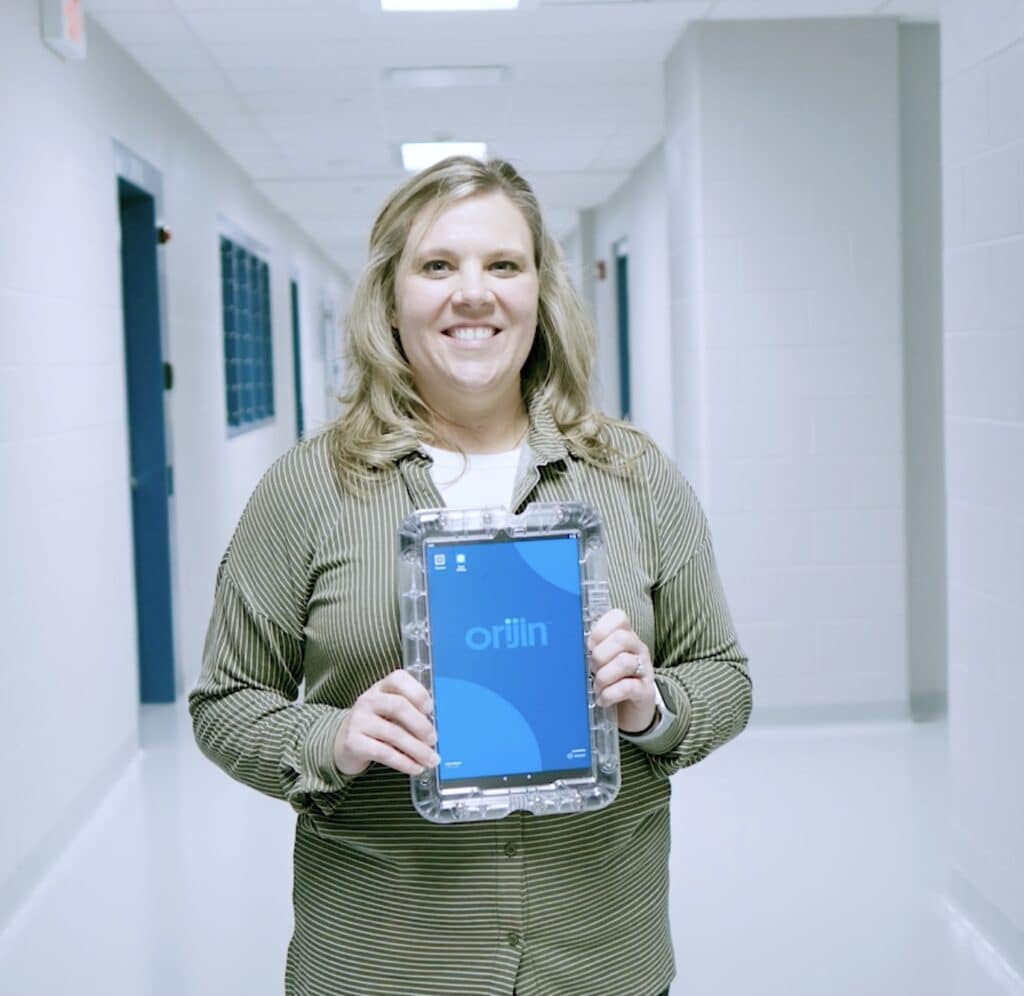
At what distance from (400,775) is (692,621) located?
13.8 inches

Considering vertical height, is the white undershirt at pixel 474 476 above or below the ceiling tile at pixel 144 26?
below

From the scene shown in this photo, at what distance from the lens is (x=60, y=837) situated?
4.12m

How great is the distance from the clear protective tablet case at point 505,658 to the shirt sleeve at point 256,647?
0.50 ft

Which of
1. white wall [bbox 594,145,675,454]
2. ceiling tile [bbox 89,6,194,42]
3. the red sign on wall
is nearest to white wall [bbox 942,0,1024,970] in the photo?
the red sign on wall

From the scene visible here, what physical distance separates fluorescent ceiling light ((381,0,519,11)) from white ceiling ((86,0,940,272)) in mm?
71

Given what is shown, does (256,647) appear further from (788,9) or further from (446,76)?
(446,76)

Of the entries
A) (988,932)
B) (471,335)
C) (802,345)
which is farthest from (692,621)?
(802,345)

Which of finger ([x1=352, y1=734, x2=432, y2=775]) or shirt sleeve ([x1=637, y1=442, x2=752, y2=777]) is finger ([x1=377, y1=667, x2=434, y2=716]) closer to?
finger ([x1=352, y1=734, x2=432, y2=775])

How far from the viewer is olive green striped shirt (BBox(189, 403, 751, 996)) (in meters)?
1.39

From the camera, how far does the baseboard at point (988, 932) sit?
3.17 meters

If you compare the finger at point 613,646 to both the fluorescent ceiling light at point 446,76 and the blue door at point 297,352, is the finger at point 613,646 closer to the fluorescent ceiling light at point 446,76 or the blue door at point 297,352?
the fluorescent ceiling light at point 446,76

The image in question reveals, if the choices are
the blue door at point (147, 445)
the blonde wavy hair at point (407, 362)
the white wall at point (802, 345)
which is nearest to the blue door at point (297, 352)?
the blue door at point (147, 445)

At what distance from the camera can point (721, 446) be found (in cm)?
532

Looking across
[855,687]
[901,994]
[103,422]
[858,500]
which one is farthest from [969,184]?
[103,422]
